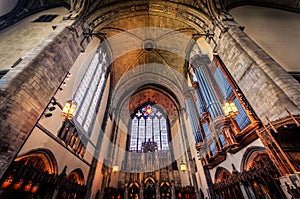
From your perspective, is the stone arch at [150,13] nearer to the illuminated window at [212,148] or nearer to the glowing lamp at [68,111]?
the glowing lamp at [68,111]

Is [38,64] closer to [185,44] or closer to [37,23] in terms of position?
[37,23]

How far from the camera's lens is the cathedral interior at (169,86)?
149 inches

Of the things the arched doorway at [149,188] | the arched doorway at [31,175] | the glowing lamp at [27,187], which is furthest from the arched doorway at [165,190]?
the glowing lamp at [27,187]

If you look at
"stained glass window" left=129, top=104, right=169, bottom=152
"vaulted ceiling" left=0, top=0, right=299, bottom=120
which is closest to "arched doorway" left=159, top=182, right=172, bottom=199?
"stained glass window" left=129, top=104, right=169, bottom=152

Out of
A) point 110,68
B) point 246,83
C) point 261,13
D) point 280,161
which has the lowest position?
point 280,161

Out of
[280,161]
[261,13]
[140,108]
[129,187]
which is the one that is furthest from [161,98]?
[280,161]

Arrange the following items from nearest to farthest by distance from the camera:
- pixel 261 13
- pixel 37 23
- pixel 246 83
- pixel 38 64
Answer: pixel 38 64 < pixel 246 83 < pixel 37 23 < pixel 261 13

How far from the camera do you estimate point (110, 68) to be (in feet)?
40.9

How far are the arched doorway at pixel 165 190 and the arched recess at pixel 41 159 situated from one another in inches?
306

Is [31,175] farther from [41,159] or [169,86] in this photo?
[169,86]

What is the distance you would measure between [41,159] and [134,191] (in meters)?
7.46

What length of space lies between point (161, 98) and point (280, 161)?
46.9 ft

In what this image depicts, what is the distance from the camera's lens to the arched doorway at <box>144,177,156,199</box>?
982 centimetres

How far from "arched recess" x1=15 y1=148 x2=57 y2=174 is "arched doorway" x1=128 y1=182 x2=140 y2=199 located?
650 cm
